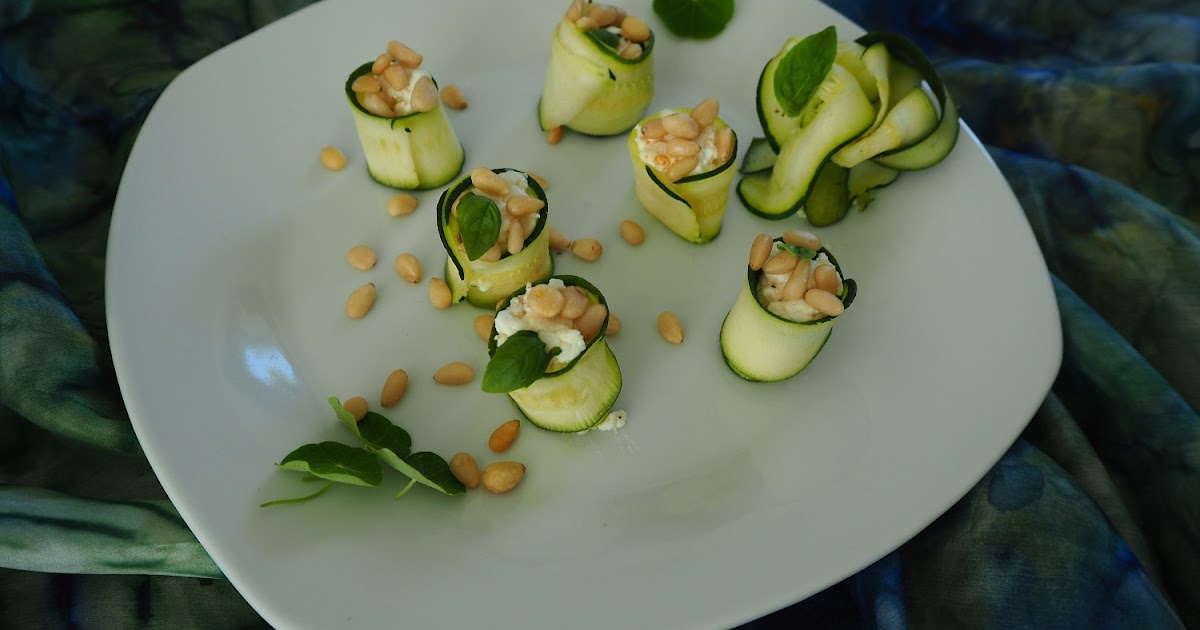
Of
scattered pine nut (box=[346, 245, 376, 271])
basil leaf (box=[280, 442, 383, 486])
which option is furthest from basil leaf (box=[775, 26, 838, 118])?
basil leaf (box=[280, 442, 383, 486])

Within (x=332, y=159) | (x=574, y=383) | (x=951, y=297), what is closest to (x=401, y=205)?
(x=332, y=159)

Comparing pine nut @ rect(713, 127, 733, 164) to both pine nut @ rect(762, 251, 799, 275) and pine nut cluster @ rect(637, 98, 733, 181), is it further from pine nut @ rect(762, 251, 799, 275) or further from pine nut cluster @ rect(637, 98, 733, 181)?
pine nut @ rect(762, 251, 799, 275)

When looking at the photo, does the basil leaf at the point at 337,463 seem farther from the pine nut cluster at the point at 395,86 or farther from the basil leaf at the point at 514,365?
the pine nut cluster at the point at 395,86

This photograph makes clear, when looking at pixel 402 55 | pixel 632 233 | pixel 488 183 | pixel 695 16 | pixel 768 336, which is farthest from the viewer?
pixel 695 16

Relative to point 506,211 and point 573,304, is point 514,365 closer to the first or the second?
point 573,304

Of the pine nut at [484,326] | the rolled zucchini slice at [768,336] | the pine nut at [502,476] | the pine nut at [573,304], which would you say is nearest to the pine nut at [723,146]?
the rolled zucchini slice at [768,336]

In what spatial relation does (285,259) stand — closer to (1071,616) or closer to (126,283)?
(126,283)
